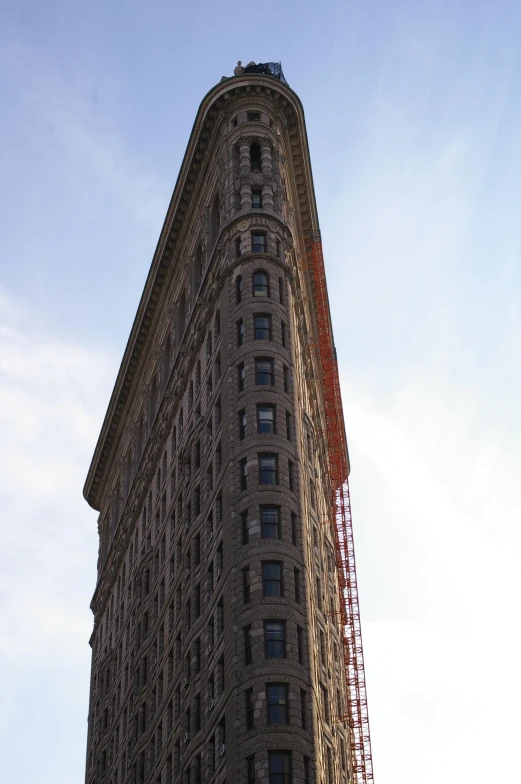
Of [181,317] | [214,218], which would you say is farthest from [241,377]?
[181,317]

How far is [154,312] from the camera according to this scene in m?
109

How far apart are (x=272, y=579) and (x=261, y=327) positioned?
2000cm

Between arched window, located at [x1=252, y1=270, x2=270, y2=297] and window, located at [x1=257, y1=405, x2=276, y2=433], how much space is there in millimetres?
10492

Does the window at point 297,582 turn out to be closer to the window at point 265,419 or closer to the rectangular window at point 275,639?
the rectangular window at point 275,639

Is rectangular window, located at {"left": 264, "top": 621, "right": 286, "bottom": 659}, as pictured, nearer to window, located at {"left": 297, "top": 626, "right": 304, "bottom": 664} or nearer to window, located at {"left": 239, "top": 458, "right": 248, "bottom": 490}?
window, located at {"left": 297, "top": 626, "right": 304, "bottom": 664}

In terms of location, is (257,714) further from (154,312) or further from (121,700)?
(154,312)

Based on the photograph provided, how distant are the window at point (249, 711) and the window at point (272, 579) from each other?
19.6 ft

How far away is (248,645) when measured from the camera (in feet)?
200

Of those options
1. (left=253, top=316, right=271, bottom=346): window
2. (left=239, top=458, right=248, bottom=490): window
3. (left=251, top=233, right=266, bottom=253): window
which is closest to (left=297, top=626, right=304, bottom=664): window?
(left=239, top=458, right=248, bottom=490): window

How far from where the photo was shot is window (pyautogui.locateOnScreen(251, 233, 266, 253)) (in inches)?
3216

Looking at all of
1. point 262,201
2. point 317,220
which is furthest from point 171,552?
point 317,220

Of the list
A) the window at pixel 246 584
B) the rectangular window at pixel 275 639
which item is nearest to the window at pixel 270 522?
the window at pixel 246 584

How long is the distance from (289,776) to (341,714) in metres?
26.0

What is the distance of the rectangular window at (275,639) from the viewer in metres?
60.2
